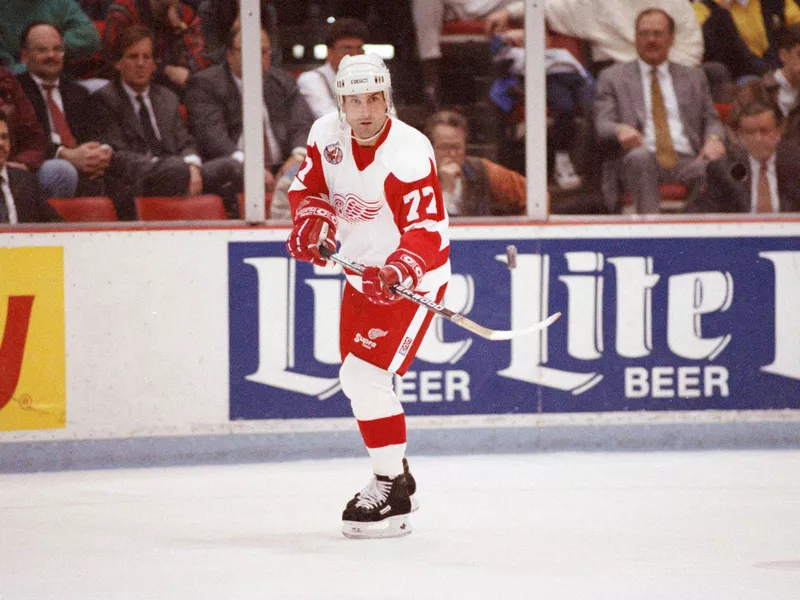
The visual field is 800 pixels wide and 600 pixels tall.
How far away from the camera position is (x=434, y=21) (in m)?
4.07

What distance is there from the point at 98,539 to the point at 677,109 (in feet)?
7.93

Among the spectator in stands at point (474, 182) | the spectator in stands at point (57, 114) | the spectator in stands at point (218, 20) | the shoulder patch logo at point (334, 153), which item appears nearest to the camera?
the shoulder patch logo at point (334, 153)

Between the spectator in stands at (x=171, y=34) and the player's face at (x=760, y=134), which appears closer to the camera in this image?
the spectator in stands at (x=171, y=34)

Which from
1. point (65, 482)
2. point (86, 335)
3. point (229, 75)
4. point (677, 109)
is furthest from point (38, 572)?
point (677, 109)

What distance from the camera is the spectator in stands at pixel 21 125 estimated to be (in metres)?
3.86

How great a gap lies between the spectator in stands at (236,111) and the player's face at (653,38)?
47.0 inches

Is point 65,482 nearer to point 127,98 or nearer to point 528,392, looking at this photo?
point 127,98

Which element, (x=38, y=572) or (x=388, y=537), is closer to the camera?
(x=38, y=572)

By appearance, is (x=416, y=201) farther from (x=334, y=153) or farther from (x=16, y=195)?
(x=16, y=195)

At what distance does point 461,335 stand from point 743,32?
4.75 feet

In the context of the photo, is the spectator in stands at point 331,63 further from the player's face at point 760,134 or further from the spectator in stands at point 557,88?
the player's face at point 760,134

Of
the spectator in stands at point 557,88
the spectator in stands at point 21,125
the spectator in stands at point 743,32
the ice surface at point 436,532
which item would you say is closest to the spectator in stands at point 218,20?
the spectator in stands at point 21,125

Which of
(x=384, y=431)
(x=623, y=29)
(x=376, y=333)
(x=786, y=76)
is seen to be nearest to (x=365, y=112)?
(x=376, y=333)

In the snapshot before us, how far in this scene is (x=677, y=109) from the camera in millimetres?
4188
